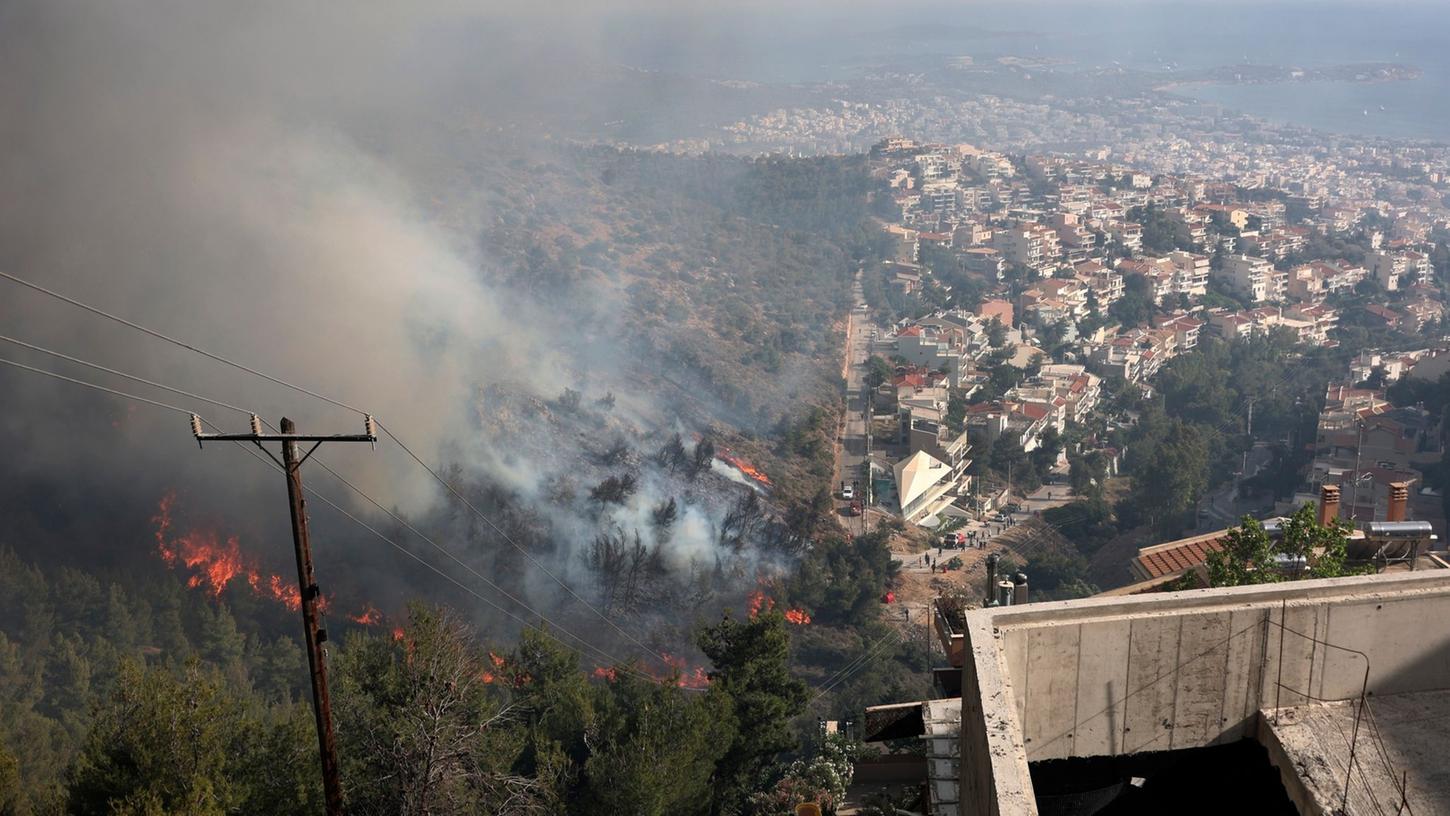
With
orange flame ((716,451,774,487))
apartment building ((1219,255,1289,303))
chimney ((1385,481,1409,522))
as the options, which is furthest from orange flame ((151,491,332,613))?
apartment building ((1219,255,1289,303))

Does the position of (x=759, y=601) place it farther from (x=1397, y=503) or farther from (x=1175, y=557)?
(x=1397, y=503)

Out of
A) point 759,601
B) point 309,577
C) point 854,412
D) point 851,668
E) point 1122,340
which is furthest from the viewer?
point 1122,340

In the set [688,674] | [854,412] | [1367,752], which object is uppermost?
[1367,752]

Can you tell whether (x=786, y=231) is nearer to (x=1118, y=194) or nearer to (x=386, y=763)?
(x=1118, y=194)

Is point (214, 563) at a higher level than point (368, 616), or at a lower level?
higher

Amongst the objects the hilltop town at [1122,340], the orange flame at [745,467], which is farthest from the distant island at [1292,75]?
the orange flame at [745,467]

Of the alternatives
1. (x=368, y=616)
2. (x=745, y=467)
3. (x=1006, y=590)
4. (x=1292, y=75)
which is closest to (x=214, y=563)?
(x=368, y=616)

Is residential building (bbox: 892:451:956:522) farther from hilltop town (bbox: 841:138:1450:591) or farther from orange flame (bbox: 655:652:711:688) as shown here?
orange flame (bbox: 655:652:711:688)
